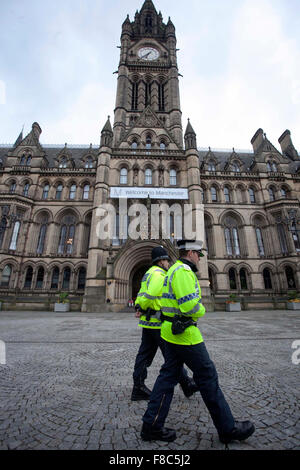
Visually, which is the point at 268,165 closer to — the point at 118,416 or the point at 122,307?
the point at 122,307

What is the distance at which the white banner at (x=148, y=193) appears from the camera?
19297 millimetres

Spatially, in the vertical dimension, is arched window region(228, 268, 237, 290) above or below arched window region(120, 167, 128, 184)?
below

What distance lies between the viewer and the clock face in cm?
3338

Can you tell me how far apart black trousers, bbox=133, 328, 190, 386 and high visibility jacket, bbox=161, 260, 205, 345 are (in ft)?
2.31

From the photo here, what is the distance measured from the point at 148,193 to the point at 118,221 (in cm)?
390

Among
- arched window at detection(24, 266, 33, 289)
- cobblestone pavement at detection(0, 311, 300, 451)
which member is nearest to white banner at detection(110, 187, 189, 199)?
arched window at detection(24, 266, 33, 289)

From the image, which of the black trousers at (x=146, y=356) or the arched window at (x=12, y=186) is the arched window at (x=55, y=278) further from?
the black trousers at (x=146, y=356)

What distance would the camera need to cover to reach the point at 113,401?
2.55 m

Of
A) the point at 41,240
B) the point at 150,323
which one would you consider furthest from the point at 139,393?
the point at 41,240

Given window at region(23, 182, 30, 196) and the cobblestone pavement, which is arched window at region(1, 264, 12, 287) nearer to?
window at region(23, 182, 30, 196)

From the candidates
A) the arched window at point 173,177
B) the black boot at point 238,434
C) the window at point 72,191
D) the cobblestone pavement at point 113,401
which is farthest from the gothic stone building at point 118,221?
the black boot at point 238,434

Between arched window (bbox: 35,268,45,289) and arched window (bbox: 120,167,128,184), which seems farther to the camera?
arched window (bbox: 120,167,128,184)
